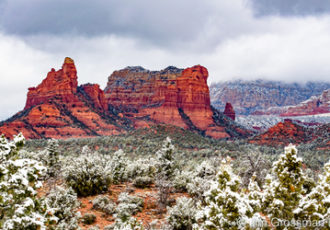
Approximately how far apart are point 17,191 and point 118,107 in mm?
144310

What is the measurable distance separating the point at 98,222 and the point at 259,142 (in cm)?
7048

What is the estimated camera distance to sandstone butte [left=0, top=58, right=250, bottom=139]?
95750 millimetres

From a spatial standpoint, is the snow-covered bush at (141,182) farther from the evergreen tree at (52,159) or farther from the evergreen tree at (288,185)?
the evergreen tree at (288,185)

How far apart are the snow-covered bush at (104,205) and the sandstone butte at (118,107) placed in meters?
79.1

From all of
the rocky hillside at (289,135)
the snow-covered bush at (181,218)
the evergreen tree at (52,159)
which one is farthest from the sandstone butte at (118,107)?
the snow-covered bush at (181,218)

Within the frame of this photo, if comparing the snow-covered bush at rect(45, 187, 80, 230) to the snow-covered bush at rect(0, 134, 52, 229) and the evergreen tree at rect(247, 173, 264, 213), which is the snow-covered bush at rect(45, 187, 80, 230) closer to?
the snow-covered bush at rect(0, 134, 52, 229)

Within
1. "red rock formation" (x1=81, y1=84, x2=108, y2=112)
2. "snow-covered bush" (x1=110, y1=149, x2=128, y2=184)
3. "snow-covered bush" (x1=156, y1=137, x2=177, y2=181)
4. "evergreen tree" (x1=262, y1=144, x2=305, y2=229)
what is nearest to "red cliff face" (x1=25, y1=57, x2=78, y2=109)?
"red rock formation" (x1=81, y1=84, x2=108, y2=112)

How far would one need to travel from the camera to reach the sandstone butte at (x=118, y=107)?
95750 mm

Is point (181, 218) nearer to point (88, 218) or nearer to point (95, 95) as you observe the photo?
point (88, 218)

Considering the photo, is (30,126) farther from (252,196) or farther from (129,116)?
(252,196)

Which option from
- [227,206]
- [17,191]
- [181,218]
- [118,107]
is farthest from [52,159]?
[118,107]

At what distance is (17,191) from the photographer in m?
5.19

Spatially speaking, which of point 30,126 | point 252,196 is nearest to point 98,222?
point 252,196

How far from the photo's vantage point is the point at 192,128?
380 ft
